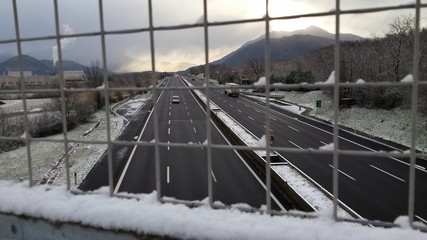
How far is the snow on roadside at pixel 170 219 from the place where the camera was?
8.34ft

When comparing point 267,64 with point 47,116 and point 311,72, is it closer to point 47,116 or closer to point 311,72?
point 311,72

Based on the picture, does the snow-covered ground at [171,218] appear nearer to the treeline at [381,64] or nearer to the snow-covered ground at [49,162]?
the snow-covered ground at [49,162]

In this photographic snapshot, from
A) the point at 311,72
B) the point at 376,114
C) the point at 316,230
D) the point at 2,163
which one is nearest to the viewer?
the point at 316,230

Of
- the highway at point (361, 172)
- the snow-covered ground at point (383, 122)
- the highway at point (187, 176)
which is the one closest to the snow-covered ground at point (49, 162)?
the highway at point (187, 176)

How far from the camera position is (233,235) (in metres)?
2.66

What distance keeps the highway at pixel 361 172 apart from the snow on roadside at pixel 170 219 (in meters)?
4.06

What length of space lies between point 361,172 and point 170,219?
62.5 feet

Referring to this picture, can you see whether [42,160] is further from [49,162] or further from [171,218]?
[171,218]

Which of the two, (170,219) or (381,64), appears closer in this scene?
(170,219)

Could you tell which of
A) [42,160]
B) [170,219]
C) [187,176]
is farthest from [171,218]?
[42,160]

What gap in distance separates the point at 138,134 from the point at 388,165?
2098 cm

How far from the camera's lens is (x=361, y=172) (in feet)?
65.5

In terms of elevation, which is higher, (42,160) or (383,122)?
(383,122)

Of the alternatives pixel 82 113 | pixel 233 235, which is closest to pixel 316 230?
pixel 233 235
